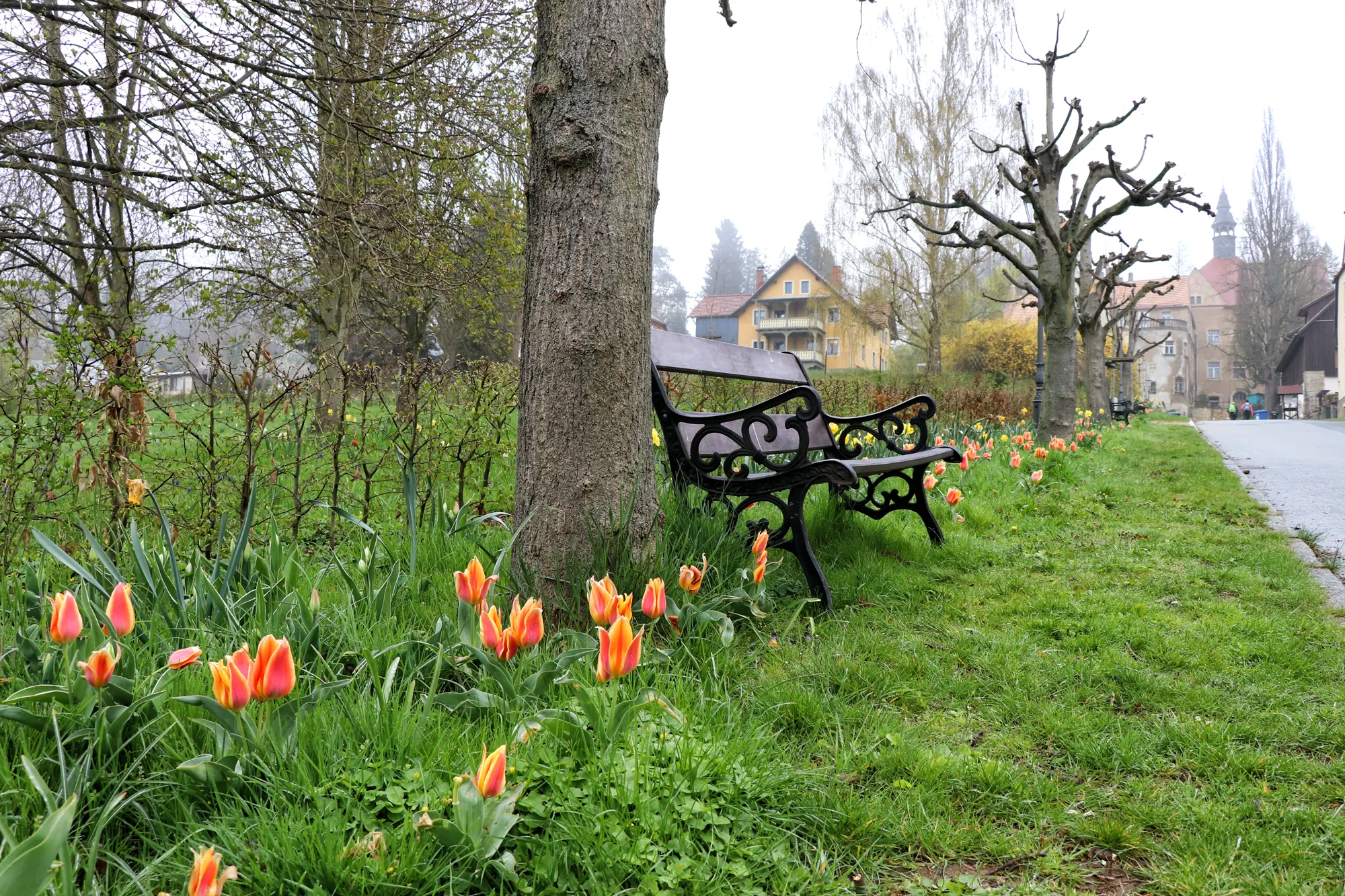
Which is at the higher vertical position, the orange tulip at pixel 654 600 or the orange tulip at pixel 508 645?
the orange tulip at pixel 654 600

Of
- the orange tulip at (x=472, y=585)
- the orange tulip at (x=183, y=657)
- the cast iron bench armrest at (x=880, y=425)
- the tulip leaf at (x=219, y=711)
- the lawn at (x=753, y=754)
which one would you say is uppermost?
the cast iron bench armrest at (x=880, y=425)

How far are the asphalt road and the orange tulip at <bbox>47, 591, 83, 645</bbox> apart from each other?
5791 millimetres

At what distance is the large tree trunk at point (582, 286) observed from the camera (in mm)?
2789

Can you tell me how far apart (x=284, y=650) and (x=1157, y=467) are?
32.2 ft

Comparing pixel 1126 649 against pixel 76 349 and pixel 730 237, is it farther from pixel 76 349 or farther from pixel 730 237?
A: pixel 730 237

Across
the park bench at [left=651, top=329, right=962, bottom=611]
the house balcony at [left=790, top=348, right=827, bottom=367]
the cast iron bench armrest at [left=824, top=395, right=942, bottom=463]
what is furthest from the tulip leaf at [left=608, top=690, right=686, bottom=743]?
the house balcony at [left=790, top=348, right=827, bottom=367]

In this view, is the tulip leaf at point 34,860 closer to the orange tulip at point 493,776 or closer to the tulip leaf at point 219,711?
the tulip leaf at point 219,711

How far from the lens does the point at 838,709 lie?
243 cm

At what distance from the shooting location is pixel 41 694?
1.57 m

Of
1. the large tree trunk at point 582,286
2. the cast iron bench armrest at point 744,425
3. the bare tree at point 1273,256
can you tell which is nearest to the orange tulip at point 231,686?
the large tree trunk at point 582,286

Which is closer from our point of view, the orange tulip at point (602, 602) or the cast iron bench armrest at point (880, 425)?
the orange tulip at point (602, 602)

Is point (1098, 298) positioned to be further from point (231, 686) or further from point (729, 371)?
point (231, 686)

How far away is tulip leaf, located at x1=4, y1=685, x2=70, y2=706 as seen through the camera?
5.15 ft

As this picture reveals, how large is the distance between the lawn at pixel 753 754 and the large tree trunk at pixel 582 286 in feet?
0.91
